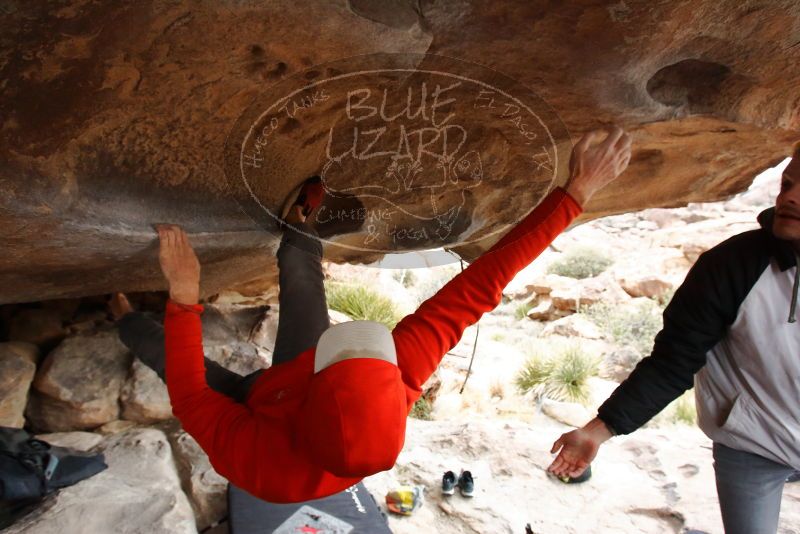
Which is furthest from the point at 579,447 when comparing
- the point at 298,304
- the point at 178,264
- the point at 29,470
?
the point at 29,470

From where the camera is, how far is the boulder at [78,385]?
2432 millimetres

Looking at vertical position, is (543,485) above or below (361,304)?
below

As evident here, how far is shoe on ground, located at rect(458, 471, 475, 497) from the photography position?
9.95 ft

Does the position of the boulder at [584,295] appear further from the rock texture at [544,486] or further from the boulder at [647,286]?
the rock texture at [544,486]

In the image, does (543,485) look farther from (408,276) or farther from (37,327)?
(37,327)

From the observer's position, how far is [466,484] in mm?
3049

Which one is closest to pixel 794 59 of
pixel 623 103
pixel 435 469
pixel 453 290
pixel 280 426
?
pixel 623 103

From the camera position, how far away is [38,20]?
3.07 ft

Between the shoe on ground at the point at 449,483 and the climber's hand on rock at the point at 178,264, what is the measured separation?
213cm

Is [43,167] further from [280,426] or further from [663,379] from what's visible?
[663,379]

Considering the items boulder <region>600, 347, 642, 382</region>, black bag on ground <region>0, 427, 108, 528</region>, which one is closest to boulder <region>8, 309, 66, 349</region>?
black bag on ground <region>0, 427, 108, 528</region>

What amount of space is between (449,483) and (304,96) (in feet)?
8.43

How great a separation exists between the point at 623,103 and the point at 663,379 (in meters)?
0.79

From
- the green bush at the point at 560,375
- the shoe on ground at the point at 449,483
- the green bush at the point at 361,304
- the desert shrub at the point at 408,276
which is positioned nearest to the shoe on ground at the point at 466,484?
the shoe on ground at the point at 449,483
